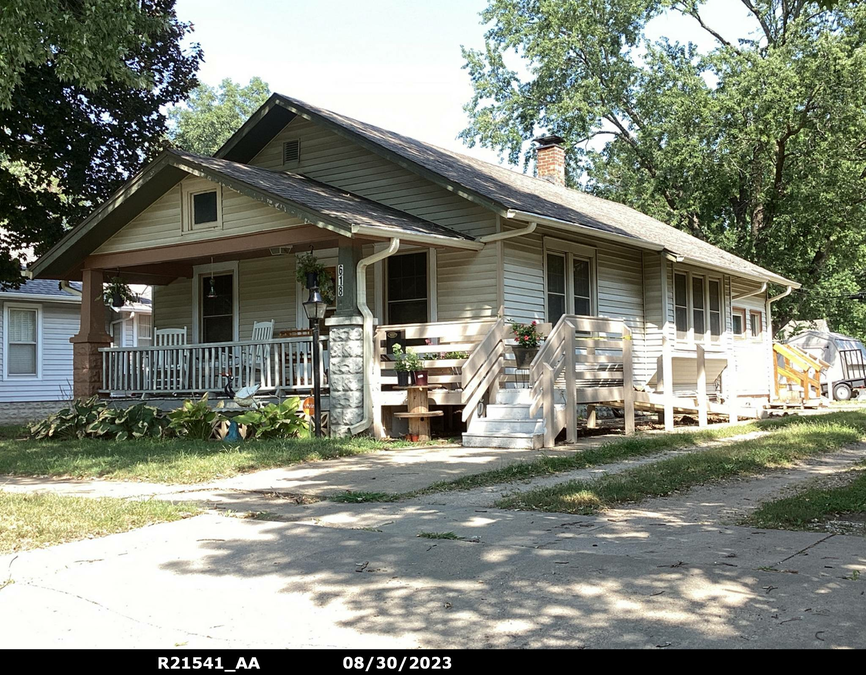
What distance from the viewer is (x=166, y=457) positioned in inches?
426

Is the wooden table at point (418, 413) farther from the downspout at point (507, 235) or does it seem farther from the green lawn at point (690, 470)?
the green lawn at point (690, 470)

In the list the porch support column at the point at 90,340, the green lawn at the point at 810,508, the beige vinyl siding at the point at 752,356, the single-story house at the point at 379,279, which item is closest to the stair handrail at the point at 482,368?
the single-story house at the point at 379,279

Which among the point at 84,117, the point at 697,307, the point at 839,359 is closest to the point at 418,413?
the point at 697,307

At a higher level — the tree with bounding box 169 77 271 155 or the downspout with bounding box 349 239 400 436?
the tree with bounding box 169 77 271 155

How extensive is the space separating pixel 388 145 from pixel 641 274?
6.52 metres

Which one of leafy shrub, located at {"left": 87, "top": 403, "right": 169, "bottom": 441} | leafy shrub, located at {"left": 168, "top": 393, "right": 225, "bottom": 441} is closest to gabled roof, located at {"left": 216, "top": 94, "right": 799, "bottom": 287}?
leafy shrub, located at {"left": 168, "top": 393, "right": 225, "bottom": 441}

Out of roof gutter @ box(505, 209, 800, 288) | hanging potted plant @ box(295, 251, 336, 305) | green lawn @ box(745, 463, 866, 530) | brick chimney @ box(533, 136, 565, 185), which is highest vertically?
brick chimney @ box(533, 136, 565, 185)

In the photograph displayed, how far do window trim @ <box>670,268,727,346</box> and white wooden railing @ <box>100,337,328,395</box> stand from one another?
8.81 meters

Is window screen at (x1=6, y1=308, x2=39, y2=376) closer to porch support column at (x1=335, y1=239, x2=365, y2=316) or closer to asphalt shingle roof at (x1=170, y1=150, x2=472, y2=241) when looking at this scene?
asphalt shingle roof at (x1=170, y1=150, x2=472, y2=241)

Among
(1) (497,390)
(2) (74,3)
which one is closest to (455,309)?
(1) (497,390)

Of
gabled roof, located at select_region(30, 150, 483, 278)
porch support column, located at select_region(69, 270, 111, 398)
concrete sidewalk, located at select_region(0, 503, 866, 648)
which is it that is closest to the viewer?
concrete sidewalk, located at select_region(0, 503, 866, 648)

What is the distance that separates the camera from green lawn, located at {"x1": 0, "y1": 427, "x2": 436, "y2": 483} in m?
9.73

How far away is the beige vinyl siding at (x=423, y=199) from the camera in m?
14.2

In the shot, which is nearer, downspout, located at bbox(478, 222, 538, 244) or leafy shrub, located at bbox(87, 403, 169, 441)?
downspout, located at bbox(478, 222, 538, 244)
